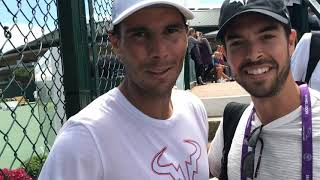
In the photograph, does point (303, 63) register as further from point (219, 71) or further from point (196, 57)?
point (219, 71)

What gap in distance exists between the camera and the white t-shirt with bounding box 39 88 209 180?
56.0 inches

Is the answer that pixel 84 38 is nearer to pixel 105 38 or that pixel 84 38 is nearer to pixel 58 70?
pixel 58 70

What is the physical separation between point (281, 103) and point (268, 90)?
7 cm

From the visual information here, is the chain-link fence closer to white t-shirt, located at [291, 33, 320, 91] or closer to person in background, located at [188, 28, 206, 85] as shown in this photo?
white t-shirt, located at [291, 33, 320, 91]

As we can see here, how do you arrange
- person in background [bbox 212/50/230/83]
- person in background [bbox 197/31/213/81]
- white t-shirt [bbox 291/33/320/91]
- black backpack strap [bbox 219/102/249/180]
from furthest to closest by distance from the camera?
person in background [bbox 212/50/230/83] < person in background [bbox 197/31/213/81] < white t-shirt [bbox 291/33/320/91] < black backpack strap [bbox 219/102/249/180]

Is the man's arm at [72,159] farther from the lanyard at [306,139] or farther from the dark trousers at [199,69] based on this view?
the dark trousers at [199,69]

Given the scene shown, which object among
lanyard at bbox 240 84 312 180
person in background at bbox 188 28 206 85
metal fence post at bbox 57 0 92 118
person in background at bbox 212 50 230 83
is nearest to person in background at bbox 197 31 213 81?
person in background at bbox 212 50 230 83

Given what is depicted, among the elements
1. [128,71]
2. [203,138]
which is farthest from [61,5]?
[203,138]

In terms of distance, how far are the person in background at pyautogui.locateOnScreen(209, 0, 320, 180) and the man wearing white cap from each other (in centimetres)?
19

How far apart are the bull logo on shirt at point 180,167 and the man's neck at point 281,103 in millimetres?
290

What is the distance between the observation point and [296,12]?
477 cm

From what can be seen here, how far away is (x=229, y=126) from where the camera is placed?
198cm

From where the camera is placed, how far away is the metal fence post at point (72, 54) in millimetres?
2348

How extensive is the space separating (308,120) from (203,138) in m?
0.49
